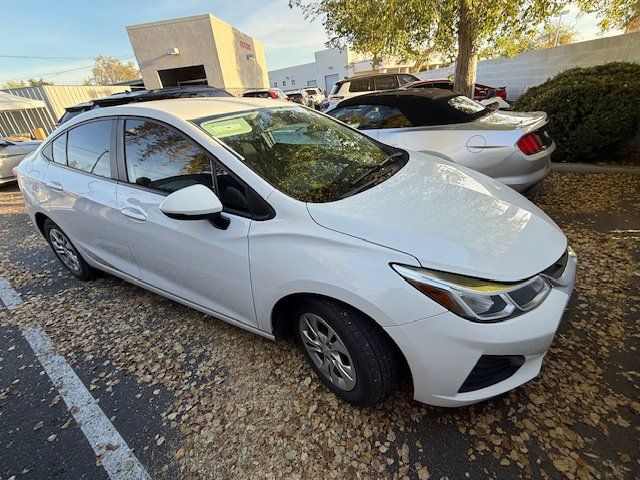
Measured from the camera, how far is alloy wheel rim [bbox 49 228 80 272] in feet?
11.2

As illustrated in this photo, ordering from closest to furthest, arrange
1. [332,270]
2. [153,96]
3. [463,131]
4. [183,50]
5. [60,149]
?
[332,270], [60,149], [463,131], [153,96], [183,50]

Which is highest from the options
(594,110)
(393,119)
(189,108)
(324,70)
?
(324,70)

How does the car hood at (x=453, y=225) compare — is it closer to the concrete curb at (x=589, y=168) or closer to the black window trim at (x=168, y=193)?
the black window trim at (x=168, y=193)

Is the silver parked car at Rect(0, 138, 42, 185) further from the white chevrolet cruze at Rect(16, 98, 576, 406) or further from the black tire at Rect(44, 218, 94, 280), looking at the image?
the white chevrolet cruze at Rect(16, 98, 576, 406)

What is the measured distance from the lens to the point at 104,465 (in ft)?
5.91

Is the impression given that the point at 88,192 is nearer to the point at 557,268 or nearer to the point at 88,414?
the point at 88,414

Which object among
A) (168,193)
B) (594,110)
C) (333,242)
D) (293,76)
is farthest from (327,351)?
(293,76)

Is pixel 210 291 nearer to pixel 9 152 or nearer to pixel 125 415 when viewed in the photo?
pixel 125 415

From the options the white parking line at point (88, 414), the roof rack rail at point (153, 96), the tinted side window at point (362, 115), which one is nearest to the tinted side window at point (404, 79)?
the roof rack rail at point (153, 96)

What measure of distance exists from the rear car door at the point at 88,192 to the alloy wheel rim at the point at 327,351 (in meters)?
1.58

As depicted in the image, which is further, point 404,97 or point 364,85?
point 364,85

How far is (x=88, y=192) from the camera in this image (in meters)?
2.70

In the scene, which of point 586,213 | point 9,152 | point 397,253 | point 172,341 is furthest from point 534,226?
point 9,152

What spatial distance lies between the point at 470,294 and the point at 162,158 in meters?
2.00
